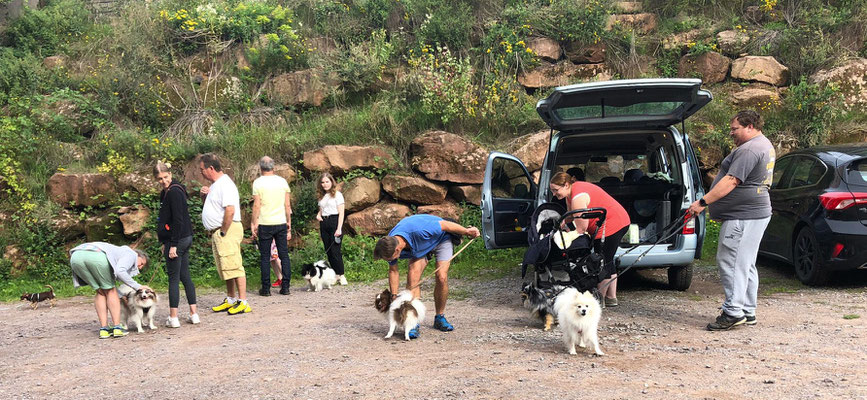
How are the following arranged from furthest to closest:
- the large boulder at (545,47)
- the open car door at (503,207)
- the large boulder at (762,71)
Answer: the large boulder at (545,47), the large boulder at (762,71), the open car door at (503,207)

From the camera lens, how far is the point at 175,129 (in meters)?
13.8

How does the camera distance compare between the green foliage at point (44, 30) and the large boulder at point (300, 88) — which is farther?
the green foliage at point (44, 30)

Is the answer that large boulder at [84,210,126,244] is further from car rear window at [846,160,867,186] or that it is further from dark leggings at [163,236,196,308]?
car rear window at [846,160,867,186]

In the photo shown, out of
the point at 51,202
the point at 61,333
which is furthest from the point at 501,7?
the point at 61,333

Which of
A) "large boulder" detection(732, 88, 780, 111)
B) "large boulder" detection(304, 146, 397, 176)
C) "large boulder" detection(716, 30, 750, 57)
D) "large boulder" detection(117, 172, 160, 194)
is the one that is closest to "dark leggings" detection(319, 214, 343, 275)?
"large boulder" detection(304, 146, 397, 176)

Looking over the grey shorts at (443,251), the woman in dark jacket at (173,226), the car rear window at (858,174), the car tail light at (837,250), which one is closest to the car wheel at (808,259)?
the car tail light at (837,250)

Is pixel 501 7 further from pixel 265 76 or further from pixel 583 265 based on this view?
pixel 583 265

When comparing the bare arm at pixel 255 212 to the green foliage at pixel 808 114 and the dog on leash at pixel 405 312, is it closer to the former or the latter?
the dog on leash at pixel 405 312

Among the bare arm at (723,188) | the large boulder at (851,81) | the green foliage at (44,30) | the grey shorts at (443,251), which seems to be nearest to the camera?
the bare arm at (723,188)

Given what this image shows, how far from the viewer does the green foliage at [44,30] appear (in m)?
16.0

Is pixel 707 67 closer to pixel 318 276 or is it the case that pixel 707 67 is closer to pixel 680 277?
pixel 680 277

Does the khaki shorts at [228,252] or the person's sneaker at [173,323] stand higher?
the khaki shorts at [228,252]

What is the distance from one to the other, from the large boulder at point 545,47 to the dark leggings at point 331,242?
7.00m

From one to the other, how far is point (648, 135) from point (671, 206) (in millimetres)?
941
